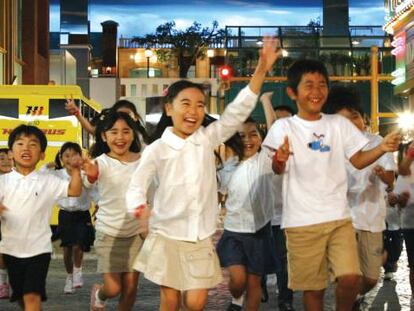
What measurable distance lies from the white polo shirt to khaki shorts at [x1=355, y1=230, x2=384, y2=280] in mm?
1857

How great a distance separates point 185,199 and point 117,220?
1.52m

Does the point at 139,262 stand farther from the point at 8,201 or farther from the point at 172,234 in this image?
the point at 8,201

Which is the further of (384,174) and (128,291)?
(128,291)

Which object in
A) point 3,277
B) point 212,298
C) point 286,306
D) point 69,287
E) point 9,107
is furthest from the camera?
point 9,107

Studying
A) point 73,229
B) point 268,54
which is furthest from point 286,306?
point 268,54

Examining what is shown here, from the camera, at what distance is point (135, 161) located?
24.7 feet

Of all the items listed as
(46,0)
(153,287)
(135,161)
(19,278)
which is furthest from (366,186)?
(46,0)

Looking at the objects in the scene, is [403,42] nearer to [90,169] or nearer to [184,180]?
[90,169]

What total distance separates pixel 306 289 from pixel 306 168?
0.85 meters

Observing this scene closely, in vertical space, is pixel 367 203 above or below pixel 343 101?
below

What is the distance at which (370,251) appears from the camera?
7512 mm

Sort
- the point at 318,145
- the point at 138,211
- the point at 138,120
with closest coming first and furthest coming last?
the point at 138,211 < the point at 318,145 < the point at 138,120

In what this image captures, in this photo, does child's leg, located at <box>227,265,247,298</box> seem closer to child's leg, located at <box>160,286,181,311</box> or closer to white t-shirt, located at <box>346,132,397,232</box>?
white t-shirt, located at <box>346,132,397,232</box>

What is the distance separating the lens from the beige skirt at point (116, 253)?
24.4ft
